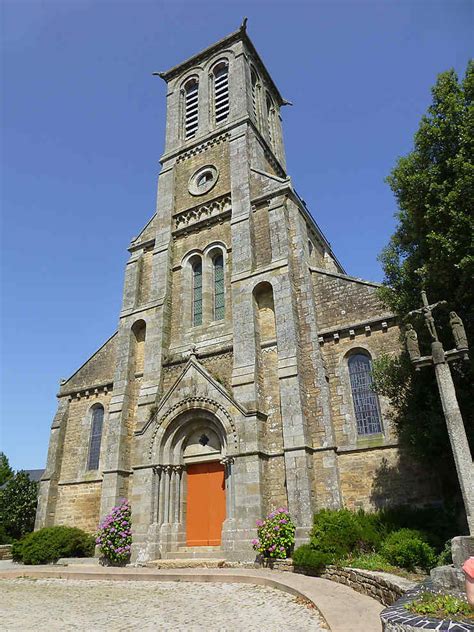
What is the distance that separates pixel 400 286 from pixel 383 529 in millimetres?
6228

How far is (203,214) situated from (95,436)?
10571 mm

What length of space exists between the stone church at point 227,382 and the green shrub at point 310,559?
1.27 m

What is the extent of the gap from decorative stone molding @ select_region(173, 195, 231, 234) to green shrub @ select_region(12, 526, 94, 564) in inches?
493

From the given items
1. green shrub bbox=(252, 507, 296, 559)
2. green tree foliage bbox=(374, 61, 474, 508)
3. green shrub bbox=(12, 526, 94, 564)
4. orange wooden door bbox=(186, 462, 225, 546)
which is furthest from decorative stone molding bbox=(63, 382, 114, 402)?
green tree foliage bbox=(374, 61, 474, 508)

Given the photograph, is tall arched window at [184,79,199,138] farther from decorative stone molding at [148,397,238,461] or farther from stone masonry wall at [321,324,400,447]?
decorative stone molding at [148,397,238,461]

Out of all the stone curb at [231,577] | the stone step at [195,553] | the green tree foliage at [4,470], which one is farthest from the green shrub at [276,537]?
the green tree foliage at [4,470]

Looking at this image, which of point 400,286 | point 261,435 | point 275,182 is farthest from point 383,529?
point 275,182

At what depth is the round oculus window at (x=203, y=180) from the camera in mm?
20464

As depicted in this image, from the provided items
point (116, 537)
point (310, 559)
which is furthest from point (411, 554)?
point (116, 537)

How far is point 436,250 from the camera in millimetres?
10492

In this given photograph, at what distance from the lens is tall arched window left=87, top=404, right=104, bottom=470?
18856 mm

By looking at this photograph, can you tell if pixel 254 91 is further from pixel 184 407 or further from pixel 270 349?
pixel 184 407

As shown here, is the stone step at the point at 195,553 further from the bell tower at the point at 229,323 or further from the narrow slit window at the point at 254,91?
the narrow slit window at the point at 254,91

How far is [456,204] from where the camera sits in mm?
10250
